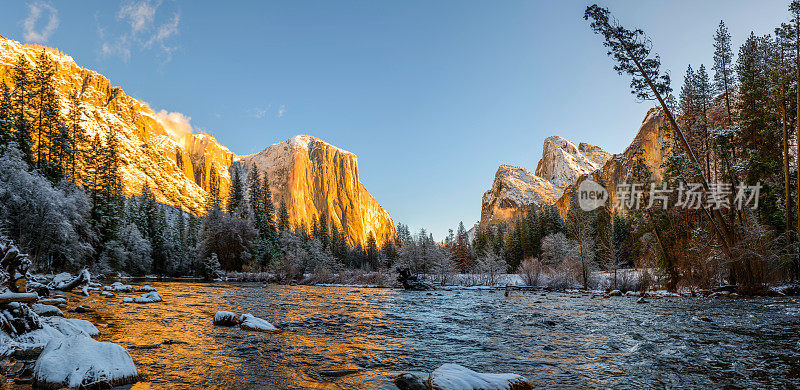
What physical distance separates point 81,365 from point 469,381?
14.6ft

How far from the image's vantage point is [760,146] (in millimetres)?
24328

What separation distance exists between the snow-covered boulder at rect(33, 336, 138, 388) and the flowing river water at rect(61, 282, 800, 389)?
349 millimetres

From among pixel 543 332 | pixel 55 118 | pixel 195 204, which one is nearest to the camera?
pixel 543 332

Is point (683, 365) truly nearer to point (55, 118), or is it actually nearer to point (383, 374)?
point (383, 374)

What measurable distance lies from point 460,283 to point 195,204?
122 metres

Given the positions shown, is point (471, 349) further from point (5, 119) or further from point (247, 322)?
point (5, 119)

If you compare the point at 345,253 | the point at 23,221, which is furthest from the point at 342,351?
the point at 345,253

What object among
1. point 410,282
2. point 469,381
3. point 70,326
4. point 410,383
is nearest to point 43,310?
point 70,326

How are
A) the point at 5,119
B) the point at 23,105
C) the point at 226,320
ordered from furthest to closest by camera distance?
the point at 23,105 → the point at 5,119 → the point at 226,320

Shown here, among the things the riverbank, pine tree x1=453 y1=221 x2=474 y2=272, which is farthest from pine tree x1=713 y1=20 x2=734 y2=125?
pine tree x1=453 y1=221 x2=474 y2=272

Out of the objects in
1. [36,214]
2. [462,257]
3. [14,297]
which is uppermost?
[36,214]

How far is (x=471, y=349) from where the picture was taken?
7312 mm

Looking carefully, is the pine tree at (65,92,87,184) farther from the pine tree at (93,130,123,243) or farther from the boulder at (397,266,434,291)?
the boulder at (397,266,434,291)

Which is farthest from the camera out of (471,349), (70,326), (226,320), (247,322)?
(226,320)
